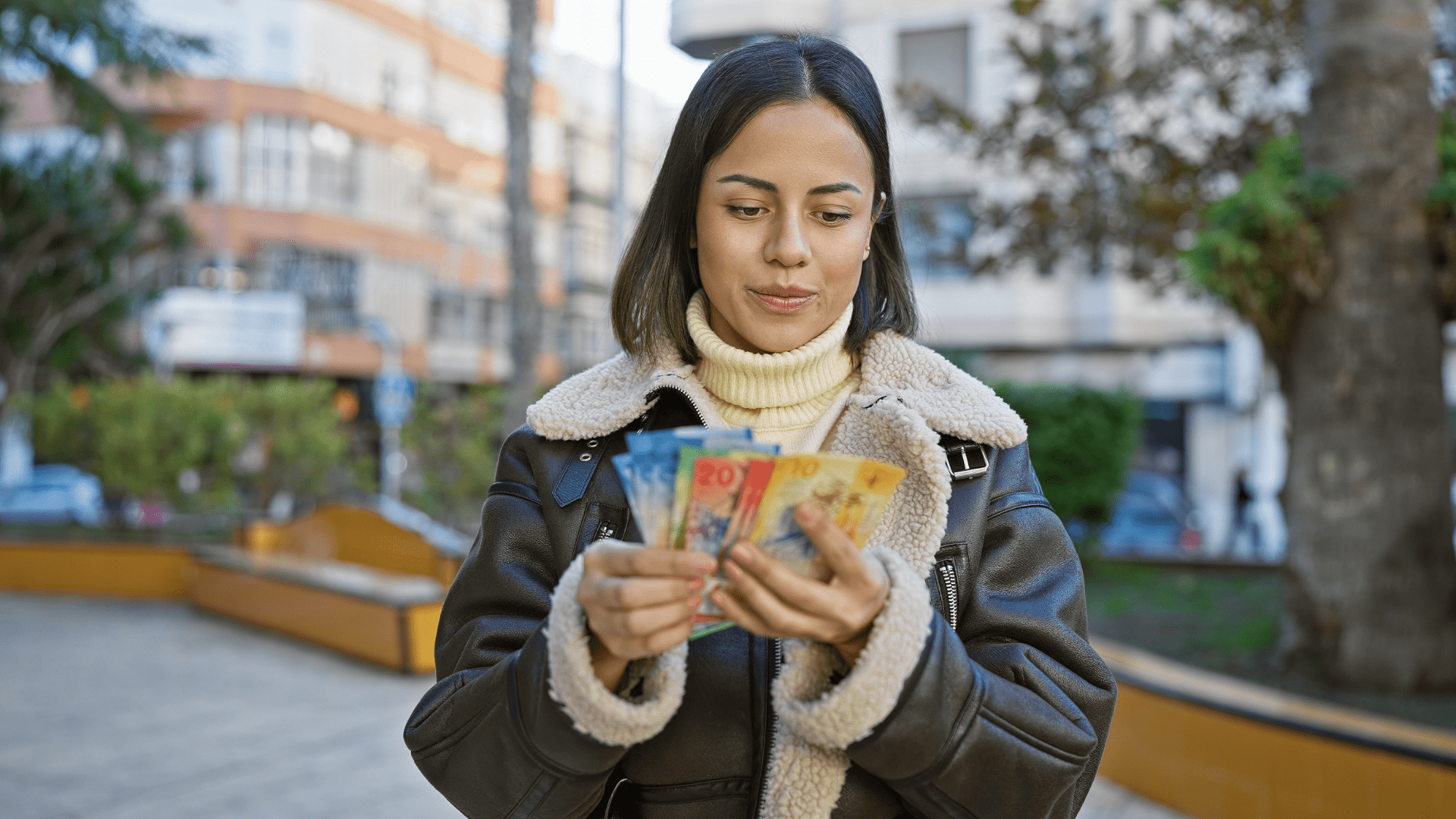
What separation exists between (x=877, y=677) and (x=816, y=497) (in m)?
0.25

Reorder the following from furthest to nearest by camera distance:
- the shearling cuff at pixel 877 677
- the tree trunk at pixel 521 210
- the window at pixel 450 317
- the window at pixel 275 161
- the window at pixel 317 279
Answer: the window at pixel 450 317 < the window at pixel 317 279 < the window at pixel 275 161 < the tree trunk at pixel 521 210 < the shearling cuff at pixel 877 677

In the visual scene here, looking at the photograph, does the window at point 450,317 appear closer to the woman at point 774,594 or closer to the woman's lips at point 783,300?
the woman at point 774,594

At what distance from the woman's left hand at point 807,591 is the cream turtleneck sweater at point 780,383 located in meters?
0.46

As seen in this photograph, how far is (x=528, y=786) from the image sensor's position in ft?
4.78

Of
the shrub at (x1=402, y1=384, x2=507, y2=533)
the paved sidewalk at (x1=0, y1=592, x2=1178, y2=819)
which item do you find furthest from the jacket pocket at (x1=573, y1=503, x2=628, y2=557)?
the shrub at (x1=402, y1=384, x2=507, y2=533)

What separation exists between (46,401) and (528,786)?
603 inches

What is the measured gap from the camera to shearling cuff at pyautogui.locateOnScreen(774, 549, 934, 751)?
1.30m

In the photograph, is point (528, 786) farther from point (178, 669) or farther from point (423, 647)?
point (178, 669)

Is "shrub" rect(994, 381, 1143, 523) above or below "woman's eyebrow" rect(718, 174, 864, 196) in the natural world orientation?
below

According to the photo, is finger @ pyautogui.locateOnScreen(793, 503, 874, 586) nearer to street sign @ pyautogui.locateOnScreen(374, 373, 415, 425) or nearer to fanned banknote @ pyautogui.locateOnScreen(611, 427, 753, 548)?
fanned banknote @ pyautogui.locateOnScreen(611, 427, 753, 548)

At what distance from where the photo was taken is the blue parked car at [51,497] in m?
20.5

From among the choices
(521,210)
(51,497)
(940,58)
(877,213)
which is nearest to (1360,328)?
(877,213)

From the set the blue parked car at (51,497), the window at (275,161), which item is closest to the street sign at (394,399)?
the blue parked car at (51,497)

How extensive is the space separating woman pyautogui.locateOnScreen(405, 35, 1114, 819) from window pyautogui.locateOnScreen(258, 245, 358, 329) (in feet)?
90.4
